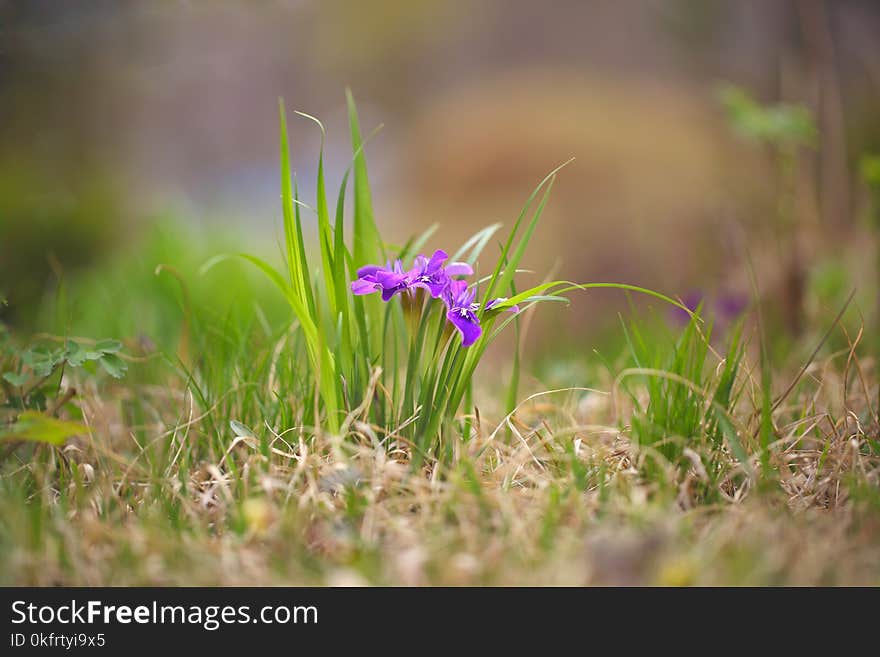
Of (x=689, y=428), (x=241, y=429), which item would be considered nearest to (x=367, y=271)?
(x=241, y=429)

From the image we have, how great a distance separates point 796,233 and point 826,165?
0.97 meters

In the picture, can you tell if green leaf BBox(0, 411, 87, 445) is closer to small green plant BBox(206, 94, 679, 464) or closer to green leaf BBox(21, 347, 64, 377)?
green leaf BBox(21, 347, 64, 377)

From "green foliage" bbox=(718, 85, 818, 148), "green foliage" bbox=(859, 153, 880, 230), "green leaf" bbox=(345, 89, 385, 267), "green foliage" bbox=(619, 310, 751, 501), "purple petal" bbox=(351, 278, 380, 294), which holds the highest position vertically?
"green foliage" bbox=(718, 85, 818, 148)

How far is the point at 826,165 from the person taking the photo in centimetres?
350

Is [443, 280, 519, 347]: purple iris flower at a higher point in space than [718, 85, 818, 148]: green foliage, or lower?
lower

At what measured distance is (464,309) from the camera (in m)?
1.32

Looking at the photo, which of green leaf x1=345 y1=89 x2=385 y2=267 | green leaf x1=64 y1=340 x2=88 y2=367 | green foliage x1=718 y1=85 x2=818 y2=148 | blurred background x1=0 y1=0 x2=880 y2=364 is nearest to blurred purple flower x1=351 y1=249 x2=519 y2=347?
green leaf x1=345 y1=89 x2=385 y2=267

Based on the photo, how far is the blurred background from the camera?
3.08 meters

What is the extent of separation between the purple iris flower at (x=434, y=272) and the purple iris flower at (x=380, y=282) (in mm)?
21

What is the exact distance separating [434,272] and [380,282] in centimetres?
10

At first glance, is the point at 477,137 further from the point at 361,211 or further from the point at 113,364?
the point at 113,364

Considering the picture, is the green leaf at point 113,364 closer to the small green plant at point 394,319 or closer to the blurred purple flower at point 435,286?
the small green plant at point 394,319

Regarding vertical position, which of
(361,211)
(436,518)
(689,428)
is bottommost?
(436,518)

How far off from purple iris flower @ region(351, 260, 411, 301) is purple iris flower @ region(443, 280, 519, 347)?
82 mm
